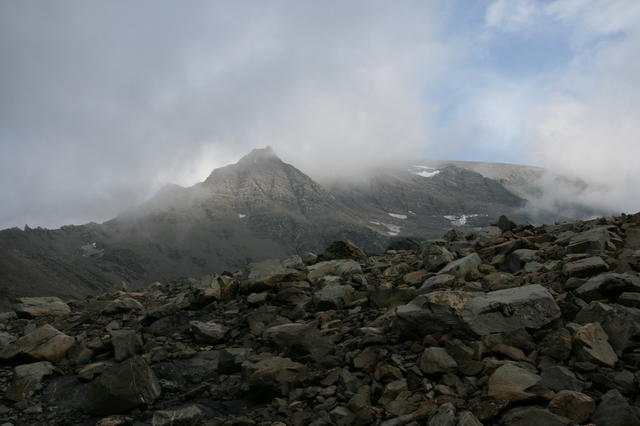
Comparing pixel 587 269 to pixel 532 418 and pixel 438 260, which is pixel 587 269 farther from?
pixel 532 418

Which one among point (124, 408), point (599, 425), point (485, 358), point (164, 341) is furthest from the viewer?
point (164, 341)

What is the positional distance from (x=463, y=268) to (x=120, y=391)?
9091mm

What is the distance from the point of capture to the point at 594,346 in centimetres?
693

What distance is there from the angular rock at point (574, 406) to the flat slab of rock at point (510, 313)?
75.1 inches

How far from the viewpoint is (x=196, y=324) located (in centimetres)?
1134

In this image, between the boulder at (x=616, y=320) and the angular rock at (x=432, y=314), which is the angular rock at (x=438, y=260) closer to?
the angular rock at (x=432, y=314)

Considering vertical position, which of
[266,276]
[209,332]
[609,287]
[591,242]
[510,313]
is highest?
[591,242]

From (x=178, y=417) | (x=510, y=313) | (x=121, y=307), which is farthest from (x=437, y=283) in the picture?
(x=121, y=307)

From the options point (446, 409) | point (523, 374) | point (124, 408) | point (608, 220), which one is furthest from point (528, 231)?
point (124, 408)

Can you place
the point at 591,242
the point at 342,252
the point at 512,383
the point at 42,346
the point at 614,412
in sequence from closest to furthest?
the point at 614,412 → the point at 512,383 → the point at 42,346 → the point at 591,242 → the point at 342,252

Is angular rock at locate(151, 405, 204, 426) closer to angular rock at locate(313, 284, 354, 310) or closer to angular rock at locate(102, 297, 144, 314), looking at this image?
angular rock at locate(313, 284, 354, 310)

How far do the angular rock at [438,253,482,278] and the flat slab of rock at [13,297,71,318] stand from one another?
13778 millimetres

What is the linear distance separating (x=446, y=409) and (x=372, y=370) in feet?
6.91

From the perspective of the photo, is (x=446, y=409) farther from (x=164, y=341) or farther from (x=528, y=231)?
(x=528, y=231)
